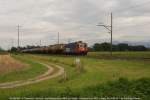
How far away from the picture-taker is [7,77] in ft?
116

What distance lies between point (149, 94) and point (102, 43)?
11650 cm

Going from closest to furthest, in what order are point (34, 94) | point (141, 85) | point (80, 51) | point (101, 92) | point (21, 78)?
point (34, 94), point (101, 92), point (141, 85), point (21, 78), point (80, 51)

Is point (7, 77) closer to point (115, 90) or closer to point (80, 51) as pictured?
point (115, 90)

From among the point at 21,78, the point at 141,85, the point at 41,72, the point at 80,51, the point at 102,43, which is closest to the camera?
the point at 141,85

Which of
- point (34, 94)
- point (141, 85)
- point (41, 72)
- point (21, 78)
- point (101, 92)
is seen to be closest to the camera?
point (34, 94)

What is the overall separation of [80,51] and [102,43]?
62.8 metres

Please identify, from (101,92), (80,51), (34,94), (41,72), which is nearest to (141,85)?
(101,92)

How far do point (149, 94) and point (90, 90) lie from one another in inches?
117

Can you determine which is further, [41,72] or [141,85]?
[41,72]

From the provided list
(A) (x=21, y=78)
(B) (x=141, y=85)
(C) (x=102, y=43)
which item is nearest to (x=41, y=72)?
(A) (x=21, y=78)

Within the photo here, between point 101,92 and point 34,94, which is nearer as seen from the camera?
point 34,94

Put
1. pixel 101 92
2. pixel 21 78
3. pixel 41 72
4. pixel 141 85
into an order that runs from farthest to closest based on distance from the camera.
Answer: pixel 41 72 < pixel 21 78 < pixel 141 85 < pixel 101 92

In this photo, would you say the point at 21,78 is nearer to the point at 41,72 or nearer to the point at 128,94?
the point at 41,72

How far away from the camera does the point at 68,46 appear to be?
7575 centimetres
